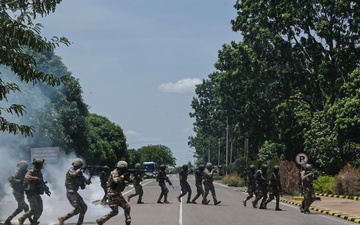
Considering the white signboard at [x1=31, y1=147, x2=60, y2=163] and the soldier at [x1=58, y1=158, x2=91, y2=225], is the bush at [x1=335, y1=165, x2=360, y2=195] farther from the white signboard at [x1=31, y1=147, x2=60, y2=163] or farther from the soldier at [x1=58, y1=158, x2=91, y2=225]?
the soldier at [x1=58, y1=158, x2=91, y2=225]

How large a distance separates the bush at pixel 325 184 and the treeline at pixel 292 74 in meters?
1.34

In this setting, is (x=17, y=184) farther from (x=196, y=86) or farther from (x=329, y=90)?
(x=196, y=86)

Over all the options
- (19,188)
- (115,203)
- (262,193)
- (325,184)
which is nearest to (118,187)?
(115,203)

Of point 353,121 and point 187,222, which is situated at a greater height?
point 353,121

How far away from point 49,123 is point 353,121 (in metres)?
18.5

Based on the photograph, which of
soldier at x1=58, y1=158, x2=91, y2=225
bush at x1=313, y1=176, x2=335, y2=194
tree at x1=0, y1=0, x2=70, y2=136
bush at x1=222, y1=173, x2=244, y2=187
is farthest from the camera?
bush at x1=222, y1=173, x2=244, y2=187

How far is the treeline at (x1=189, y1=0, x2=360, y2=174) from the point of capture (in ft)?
148

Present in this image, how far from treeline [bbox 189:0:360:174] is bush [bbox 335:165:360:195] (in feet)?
16.4

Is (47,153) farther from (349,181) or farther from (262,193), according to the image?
(349,181)

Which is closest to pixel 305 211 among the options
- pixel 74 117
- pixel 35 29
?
pixel 35 29

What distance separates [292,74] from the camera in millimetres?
48250

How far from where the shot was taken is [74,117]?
142 ft

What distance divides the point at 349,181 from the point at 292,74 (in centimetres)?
1377

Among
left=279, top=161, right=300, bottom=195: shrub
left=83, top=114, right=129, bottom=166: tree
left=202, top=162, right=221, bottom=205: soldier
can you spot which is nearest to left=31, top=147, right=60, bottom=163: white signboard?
left=202, top=162, right=221, bottom=205: soldier
